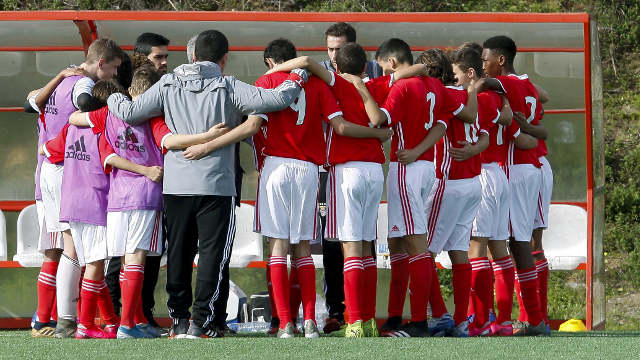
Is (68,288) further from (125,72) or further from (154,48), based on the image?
(154,48)

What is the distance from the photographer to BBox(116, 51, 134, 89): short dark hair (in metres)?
6.56

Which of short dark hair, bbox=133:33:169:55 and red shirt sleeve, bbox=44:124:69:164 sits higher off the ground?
short dark hair, bbox=133:33:169:55

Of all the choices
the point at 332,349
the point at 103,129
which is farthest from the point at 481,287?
the point at 103,129

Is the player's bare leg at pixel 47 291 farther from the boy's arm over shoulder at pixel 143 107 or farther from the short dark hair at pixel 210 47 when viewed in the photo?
the short dark hair at pixel 210 47

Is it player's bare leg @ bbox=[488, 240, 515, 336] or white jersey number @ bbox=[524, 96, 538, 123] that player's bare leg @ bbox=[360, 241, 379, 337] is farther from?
white jersey number @ bbox=[524, 96, 538, 123]

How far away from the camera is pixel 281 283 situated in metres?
5.84

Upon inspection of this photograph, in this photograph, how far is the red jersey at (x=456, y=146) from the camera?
20.7 ft

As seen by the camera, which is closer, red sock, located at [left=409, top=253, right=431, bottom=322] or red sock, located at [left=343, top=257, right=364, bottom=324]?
red sock, located at [left=343, top=257, right=364, bottom=324]

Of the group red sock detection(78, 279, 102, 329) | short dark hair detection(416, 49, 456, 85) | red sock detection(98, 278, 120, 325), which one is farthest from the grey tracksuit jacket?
short dark hair detection(416, 49, 456, 85)

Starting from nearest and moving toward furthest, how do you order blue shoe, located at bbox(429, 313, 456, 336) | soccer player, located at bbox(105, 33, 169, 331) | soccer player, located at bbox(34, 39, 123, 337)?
soccer player, located at bbox(34, 39, 123, 337) < blue shoe, located at bbox(429, 313, 456, 336) < soccer player, located at bbox(105, 33, 169, 331)

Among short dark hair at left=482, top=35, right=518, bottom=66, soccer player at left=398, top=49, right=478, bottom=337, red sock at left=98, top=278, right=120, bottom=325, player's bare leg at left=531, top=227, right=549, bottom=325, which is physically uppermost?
short dark hair at left=482, top=35, right=518, bottom=66

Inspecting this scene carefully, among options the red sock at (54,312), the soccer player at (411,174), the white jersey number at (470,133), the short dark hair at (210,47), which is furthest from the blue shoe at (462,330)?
the red sock at (54,312)

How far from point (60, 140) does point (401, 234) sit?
2.12 meters

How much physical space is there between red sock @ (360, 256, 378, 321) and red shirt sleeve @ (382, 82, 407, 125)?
84cm
